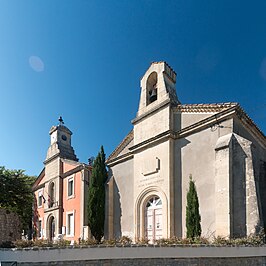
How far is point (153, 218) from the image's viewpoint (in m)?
17.1

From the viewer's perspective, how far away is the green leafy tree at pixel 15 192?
24.7m

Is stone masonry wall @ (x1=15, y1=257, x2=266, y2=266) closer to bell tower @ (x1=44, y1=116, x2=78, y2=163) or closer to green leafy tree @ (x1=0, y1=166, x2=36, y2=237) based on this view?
green leafy tree @ (x1=0, y1=166, x2=36, y2=237)

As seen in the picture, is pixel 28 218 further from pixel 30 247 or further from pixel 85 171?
pixel 30 247

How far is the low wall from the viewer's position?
8258mm

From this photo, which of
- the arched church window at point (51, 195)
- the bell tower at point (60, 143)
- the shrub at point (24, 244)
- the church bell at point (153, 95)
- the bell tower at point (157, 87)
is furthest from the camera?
the bell tower at point (60, 143)

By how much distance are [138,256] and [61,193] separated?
1722 cm

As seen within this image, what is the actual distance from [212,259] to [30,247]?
18.8 feet

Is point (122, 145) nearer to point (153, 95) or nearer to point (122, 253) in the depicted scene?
point (153, 95)

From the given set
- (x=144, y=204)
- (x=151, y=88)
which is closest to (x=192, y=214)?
(x=144, y=204)

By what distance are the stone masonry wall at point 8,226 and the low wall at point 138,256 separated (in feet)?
24.0

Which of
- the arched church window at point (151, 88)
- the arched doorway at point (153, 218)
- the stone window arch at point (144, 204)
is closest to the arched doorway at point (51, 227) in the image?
the stone window arch at point (144, 204)

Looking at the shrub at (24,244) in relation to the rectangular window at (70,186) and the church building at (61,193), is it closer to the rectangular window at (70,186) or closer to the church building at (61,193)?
the church building at (61,193)

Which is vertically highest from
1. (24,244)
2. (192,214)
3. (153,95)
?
(153,95)

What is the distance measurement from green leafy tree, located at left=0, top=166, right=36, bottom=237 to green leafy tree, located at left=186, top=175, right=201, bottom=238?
14184mm
